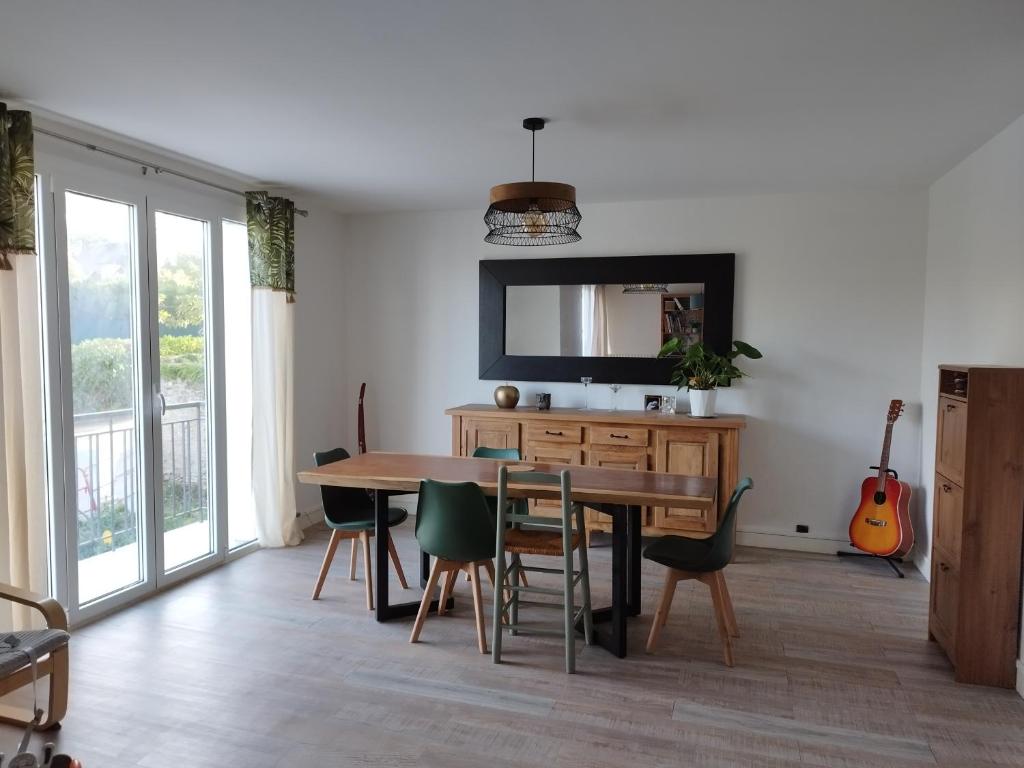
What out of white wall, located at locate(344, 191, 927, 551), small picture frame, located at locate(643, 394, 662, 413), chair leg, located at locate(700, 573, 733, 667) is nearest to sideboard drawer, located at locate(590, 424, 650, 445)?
small picture frame, located at locate(643, 394, 662, 413)

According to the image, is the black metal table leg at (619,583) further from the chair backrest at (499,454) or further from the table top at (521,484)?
the chair backrest at (499,454)

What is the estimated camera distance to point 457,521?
318cm

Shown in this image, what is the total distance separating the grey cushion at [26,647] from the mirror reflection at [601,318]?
3.66 meters

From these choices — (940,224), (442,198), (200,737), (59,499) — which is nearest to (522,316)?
(442,198)

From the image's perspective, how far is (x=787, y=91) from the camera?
2822 mm

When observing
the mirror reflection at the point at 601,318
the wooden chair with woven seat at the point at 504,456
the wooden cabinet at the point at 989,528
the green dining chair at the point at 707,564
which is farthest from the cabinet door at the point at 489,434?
the wooden cabinet at the point at 989,528

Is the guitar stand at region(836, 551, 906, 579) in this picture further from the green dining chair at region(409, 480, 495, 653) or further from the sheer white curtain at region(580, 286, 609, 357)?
the green dining chair at region(409, 480, 495, 653)

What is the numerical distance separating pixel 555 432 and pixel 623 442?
499 mm

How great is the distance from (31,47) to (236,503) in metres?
3.19

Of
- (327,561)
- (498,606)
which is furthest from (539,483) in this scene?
(327,561)

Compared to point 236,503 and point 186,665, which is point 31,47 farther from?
point 236,503

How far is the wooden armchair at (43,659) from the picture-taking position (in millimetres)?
2363

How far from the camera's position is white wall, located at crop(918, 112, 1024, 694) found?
126 inches

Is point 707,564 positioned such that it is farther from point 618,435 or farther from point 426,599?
point 618,435
